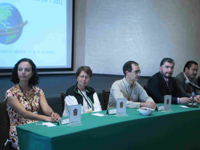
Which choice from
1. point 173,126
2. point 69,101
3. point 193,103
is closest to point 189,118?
point 173,126

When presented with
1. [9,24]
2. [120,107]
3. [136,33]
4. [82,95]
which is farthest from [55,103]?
[136,33]

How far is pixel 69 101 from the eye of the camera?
92.9 inches

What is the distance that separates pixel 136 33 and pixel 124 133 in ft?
15.1

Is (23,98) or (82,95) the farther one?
(82,95)

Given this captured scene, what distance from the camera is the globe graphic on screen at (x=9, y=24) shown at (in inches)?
193

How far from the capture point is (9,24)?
16.4 feet

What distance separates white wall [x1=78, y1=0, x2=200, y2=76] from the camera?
602 centimetres

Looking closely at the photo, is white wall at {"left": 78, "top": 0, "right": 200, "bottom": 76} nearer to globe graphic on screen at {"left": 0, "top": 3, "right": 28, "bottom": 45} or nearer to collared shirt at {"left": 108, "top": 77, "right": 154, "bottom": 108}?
globe graphic on screen at {"left": 0, "top": 3, "right": 28, "bottom": 45}

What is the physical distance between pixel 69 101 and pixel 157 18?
433 centimetres

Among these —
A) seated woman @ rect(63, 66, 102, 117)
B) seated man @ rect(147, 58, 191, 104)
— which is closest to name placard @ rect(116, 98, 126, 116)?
seated woman @ rect(63, 66, 102, 117)

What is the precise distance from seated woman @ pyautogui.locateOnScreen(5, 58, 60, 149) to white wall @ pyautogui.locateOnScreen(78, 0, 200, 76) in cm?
425

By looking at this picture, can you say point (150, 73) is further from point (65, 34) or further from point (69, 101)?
point (69, 101)

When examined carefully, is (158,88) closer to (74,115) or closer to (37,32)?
(74,115)

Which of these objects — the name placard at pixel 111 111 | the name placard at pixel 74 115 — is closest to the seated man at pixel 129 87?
the name placard at pixel 111 111
